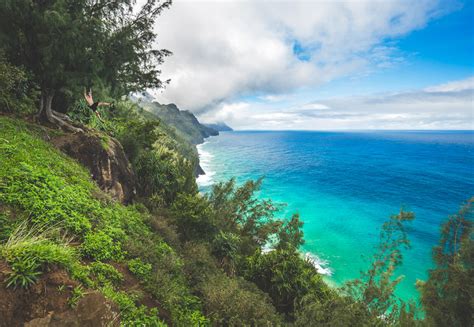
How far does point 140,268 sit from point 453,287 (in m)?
17.2

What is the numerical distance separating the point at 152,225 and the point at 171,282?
4350 millimetres

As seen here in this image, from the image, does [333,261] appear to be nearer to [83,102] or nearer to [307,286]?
[307,286]

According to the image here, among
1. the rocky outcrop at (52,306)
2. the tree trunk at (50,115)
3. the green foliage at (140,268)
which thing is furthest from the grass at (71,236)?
the tree trunk at (50,115)

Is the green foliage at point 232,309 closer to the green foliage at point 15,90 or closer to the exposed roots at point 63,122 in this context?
the exposed roots at point 63,122

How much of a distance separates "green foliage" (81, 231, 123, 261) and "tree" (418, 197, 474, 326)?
679 inches

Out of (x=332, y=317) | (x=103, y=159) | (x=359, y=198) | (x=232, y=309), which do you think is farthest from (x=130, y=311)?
(x=359, y=198)

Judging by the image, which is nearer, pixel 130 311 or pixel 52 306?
pixel 52 306

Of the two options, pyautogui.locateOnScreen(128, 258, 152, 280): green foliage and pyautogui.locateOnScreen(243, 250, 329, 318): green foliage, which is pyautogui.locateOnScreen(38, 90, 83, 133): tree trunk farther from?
pyautogui.locateOnScreen(243, 250, 329, 318): green foliage

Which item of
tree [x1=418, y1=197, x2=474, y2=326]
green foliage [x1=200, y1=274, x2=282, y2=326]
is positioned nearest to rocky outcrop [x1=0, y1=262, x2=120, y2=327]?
green foliage [x1=200, y1=274, x2=282, y2=326]

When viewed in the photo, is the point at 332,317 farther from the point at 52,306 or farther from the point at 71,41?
the point at 71,41

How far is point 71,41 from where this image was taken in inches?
331

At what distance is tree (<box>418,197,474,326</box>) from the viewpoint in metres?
11.8

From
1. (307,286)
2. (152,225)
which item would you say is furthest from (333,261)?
(152,225)

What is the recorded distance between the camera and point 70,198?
6.57m
